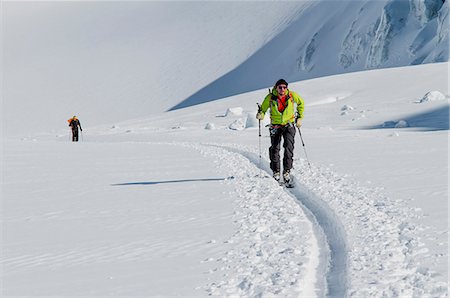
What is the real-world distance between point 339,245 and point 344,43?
87.5m

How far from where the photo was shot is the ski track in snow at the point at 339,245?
5.25 metres

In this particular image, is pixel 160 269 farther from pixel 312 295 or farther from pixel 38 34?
pixel 38 34

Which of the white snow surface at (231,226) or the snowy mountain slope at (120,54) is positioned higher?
the snowy mountain slope at (120,54)

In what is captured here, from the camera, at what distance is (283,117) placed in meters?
11.8

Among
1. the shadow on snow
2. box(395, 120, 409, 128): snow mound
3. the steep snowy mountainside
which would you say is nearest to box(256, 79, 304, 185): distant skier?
the shadow on snow

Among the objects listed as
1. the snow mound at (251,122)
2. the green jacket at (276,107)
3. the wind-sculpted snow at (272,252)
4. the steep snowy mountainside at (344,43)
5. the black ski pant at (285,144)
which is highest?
the steep snowy mountainside at (344,43)

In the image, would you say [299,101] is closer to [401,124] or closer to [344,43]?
[401,124]

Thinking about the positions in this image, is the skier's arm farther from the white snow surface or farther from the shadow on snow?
the shadow on snow

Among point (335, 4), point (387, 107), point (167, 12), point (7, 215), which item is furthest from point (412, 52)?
point (167, 12)

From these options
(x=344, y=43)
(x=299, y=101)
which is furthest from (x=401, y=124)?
(x=344, y=43)

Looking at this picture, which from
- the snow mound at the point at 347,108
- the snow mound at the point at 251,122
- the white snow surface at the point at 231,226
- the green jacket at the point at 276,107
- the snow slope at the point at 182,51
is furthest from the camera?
the snow slope at the point at 182,51

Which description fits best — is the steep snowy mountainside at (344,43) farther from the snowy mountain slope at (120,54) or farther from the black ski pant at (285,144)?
the black ski pant at (285,144)

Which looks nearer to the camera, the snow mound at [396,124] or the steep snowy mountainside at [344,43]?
the snow mound at [396,124]

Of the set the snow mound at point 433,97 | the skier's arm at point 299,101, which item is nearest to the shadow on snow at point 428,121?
the snow mound at point 433,97
